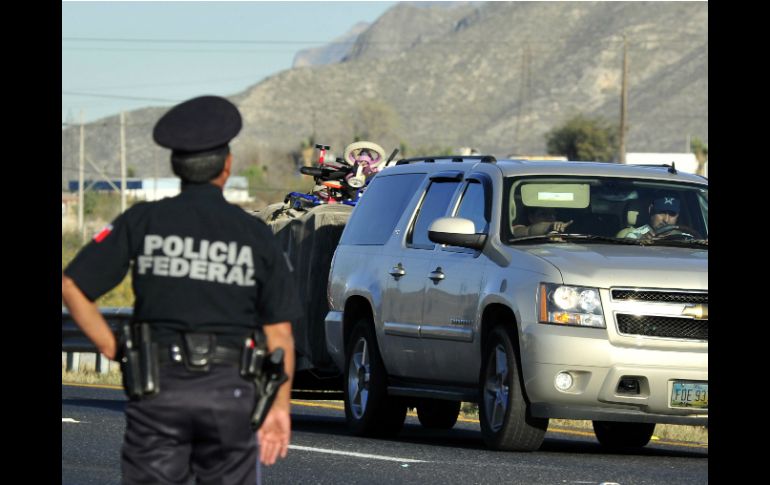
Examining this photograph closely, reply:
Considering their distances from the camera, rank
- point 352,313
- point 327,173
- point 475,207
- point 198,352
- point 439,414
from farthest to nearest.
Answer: point 327,173 < point 439,414 < point 352,313 < point 475,207 < point 198,352

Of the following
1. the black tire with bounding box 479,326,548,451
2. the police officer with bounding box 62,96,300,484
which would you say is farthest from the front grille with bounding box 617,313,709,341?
the police officer with bounding box 62,96,300,484

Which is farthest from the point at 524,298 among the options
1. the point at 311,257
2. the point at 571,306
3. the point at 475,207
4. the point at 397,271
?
the point at 311,257

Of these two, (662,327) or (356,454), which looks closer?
(662,327)

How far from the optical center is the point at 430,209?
42.1 feet

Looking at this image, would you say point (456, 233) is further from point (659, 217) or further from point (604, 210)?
point (659, 217)

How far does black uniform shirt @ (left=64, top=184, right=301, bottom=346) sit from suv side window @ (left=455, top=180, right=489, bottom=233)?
21.4 feet

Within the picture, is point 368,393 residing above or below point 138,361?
below

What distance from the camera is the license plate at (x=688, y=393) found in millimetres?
10617

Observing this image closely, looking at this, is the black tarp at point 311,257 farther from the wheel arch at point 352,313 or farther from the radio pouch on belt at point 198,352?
the radio pouch on belt at point 198,352

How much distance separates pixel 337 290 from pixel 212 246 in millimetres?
8006

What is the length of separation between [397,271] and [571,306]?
2241 millimetres

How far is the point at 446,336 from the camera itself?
1191 cm

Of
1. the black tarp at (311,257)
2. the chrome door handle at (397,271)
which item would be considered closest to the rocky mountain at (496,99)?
the black tarp at (311,257)
